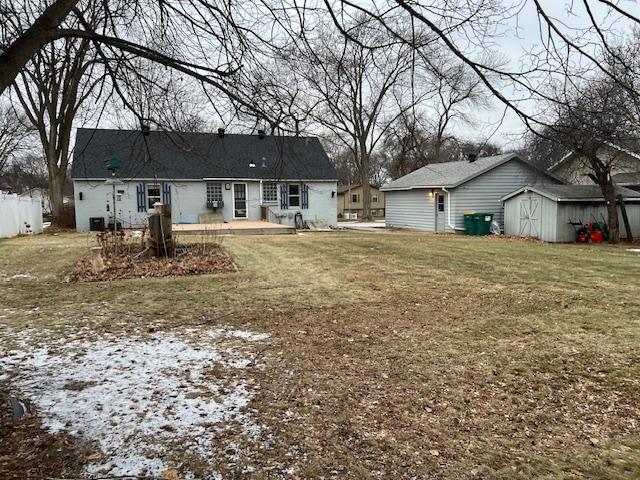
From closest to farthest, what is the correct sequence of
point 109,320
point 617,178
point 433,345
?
point 433,345, point 109,320, point 617,178

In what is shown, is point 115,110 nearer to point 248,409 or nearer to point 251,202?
point 248,409

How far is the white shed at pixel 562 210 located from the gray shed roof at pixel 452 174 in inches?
99.9

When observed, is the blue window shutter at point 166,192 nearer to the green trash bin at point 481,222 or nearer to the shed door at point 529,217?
the green trash bin at point 481,222

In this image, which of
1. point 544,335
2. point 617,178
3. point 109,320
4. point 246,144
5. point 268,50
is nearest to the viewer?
point 268,50

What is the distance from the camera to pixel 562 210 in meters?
16.5

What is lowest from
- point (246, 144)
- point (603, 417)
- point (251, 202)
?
point (603, 417)

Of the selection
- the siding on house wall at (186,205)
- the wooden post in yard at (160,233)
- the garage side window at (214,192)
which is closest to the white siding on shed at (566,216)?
the siding on house wall at (186,205)

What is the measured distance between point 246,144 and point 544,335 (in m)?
21.2

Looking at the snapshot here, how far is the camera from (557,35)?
293 cm

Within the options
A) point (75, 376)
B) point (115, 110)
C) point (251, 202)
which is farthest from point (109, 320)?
point (251, 202)

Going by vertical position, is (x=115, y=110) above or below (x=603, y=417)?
above

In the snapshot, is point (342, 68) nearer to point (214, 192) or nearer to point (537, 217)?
point (537, 217)

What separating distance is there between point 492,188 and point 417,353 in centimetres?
1838

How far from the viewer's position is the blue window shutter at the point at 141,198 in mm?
20828
